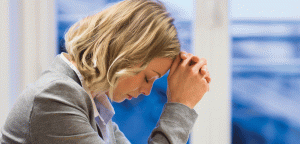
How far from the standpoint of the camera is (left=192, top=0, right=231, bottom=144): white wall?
1.46m

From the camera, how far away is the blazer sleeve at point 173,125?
30.1 inches

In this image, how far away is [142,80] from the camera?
0.88m

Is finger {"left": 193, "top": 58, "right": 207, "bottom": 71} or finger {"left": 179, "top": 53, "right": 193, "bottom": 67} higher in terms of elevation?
finger {"left": 179, "top": 53, "right": 193, "bottom": 67}

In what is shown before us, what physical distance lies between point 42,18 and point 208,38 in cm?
81

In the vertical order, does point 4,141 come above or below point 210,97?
above

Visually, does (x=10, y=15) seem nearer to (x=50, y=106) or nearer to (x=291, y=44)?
(x=50, y=106)

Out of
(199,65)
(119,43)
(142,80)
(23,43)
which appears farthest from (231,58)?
(23,43)

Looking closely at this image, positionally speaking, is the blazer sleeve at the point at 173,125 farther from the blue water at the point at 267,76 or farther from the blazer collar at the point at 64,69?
the blue water at the point at 267,76

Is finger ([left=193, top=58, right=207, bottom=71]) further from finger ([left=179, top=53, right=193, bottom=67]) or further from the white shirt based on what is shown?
the white shirt

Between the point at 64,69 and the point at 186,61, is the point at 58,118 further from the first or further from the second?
the point at 186,61

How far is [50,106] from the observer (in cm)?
68

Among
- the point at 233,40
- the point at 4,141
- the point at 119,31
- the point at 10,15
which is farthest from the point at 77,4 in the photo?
the point at 4,141

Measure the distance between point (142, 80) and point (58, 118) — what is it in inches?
10.8

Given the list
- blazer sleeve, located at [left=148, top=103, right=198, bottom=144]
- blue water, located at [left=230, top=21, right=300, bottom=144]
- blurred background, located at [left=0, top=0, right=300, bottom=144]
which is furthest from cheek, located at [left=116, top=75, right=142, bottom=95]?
blue water, located at [left=230, top=21, right=300, bottom=144]
